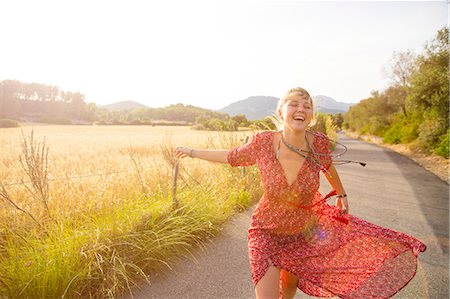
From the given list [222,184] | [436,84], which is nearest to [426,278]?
[222,184]

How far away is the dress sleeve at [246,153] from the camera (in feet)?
8.21

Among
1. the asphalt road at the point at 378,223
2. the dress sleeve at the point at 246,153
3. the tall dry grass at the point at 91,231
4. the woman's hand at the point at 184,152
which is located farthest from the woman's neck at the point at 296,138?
the tall dry grass at the point at 91,231

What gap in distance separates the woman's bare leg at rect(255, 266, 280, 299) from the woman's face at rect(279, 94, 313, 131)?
0.99 meters

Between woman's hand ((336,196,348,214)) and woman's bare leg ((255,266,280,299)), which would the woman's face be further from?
woman's bare leg ((255,266,280,299))

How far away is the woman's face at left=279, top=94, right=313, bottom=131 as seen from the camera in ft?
7.54

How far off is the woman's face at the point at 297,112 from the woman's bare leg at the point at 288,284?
3.51 ft

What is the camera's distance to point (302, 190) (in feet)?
7.46

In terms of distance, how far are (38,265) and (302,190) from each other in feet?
7.80

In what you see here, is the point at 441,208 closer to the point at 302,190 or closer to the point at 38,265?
the point at 302,190

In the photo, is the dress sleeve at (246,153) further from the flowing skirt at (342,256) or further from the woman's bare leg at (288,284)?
the woman's bare leg at (288,284)

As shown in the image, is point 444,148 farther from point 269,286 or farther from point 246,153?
point 269,286

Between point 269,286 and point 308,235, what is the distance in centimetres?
56

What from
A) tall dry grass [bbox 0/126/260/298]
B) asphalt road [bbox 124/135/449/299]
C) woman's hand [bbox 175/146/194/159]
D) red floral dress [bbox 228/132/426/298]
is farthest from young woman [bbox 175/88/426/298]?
tall dry grass [bbox 0/126/260/298]

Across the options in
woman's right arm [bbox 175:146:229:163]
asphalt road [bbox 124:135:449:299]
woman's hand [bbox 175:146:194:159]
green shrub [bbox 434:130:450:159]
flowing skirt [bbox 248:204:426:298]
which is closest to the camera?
flowing skirt [bbox 248:204:426:298]
